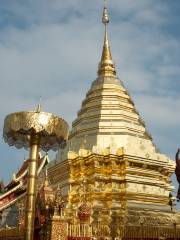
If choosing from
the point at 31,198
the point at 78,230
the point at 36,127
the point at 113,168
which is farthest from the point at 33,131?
the point at 113,168

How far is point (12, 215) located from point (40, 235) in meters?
10.2

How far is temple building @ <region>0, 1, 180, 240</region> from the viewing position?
20.2m

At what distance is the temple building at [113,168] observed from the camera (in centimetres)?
2019

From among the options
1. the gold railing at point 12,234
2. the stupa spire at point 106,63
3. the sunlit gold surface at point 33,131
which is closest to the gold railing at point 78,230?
the gold railing at point 12,234

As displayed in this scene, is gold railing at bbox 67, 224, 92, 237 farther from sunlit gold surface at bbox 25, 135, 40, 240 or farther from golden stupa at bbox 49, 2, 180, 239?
sunlit gold surface at bbox 25, 135, 40, 240

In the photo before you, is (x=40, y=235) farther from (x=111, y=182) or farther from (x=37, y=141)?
(x=111, y=182)

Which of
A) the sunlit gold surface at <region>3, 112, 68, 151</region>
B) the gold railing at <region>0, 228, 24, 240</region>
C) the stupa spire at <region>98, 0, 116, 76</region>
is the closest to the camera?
the sunlit gold surface at <region>3, 112, 68, 151</region>

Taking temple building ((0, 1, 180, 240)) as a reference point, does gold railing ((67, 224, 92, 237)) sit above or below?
below

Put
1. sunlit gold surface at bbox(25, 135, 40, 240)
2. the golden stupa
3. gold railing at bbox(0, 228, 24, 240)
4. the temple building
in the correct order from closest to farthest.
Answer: sunlit gold surface at bbox(25, 135, 40, 240), gold railing at bbox(0, 228, 24, 240), the temple building, the golden stupa

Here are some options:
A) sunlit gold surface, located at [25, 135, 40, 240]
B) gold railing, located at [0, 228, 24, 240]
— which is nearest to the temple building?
gold railing, located at [0, 228, 24, 240]

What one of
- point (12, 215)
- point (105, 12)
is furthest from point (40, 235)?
point (105, 12)

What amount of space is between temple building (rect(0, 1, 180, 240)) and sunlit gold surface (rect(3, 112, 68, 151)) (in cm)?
920

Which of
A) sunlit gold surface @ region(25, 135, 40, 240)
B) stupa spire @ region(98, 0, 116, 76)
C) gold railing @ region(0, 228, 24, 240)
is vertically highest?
stupa spire @ region(98, 0, 116, 76)

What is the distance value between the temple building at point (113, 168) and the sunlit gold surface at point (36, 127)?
30.2 feet
